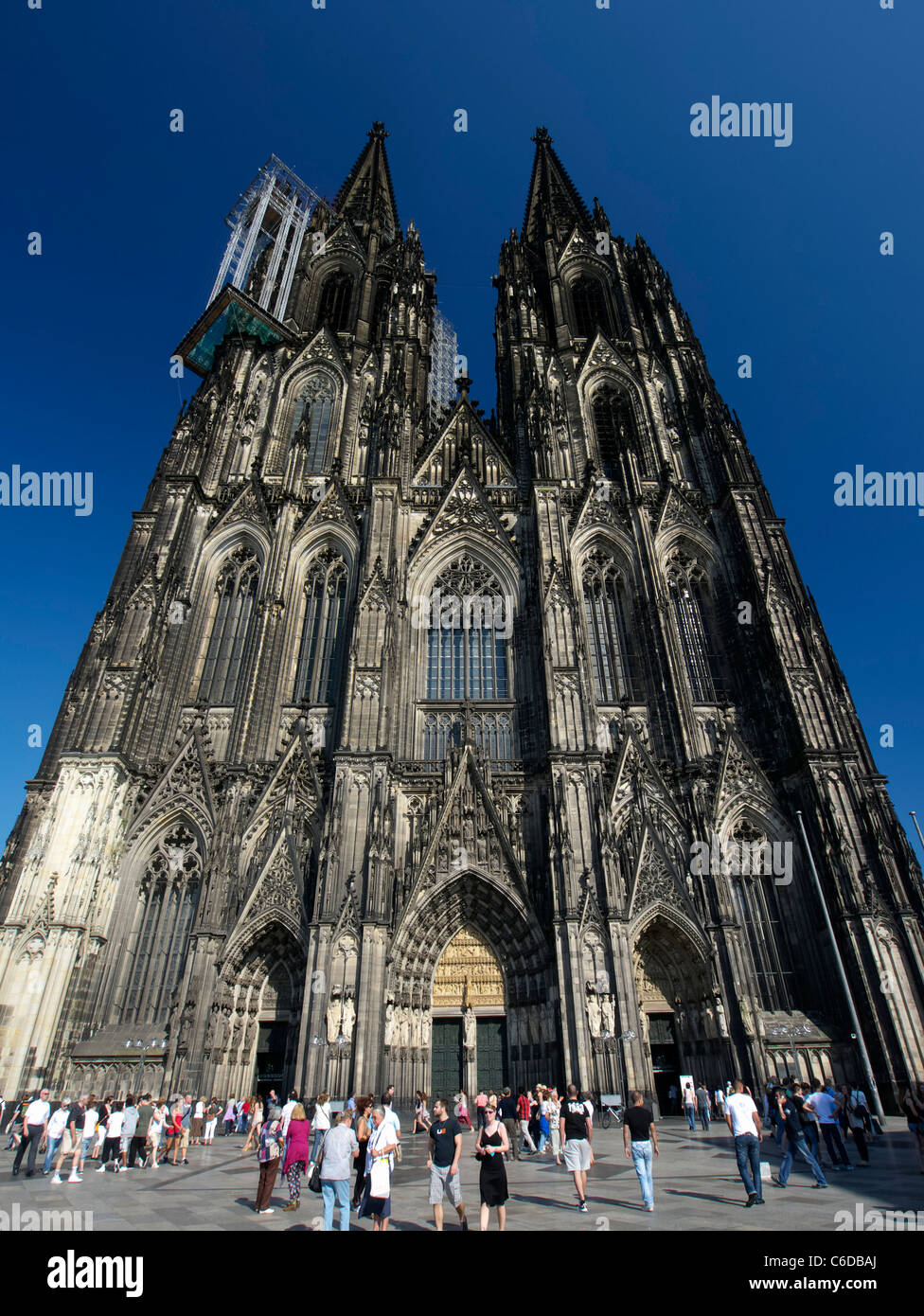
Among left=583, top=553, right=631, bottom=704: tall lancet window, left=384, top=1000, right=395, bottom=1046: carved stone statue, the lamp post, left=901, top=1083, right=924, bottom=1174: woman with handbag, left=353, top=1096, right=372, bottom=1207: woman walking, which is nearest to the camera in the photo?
left=353, top=1096, right=372, bottom=1207: woman walking

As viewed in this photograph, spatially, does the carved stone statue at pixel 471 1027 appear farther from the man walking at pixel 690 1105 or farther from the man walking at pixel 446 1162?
the man walking at pixel 446 1162

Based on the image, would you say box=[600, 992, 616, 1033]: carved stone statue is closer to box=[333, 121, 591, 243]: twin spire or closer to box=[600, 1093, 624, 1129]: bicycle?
box=[600, 1093, 624, 1129]: bicycle

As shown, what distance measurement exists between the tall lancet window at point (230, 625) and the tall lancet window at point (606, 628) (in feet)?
39.0

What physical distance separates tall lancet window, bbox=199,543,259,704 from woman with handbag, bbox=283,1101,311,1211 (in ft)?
53.4

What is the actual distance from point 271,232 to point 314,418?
19565 millimetres

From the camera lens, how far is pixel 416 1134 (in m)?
10.7

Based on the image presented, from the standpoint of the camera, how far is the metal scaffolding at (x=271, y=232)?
3606 cm

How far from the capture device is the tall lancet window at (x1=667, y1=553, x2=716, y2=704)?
23.6 m

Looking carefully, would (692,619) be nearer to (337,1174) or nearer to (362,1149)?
(362,1149)

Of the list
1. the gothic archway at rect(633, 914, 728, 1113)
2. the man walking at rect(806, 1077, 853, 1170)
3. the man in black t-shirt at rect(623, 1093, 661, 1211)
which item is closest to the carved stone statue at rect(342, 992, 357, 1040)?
the gothic archway at rect(633, 914, 728, 1113)

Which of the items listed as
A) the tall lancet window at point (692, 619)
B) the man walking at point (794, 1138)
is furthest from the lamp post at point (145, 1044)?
the tall lancet window at point (692, 619)

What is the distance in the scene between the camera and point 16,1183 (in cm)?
959

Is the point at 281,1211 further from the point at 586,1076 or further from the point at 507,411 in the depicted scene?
the point at 507,411

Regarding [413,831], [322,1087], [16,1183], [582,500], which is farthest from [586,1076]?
[582,500]
